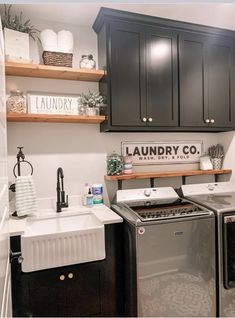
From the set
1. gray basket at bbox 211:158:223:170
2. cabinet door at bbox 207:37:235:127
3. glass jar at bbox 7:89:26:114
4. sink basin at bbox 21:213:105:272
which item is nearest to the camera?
sink basin at bbox 21:213:105:272

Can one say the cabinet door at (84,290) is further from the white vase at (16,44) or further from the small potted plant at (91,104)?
the white vase at (16,44)

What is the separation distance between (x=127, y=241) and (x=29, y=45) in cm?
182

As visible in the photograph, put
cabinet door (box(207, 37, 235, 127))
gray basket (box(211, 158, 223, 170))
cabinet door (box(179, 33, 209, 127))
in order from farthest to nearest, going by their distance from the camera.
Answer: gray basket (box(211, 158, 223, 170))
cabinet door (box(207, 37, 235, 127))
cabinet door (box(179, 33, 209, 127))

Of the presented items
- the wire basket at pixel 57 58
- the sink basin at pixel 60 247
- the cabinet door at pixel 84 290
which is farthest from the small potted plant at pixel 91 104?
the cabinet door at pixel 84 290

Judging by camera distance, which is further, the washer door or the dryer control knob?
the dryer control knob

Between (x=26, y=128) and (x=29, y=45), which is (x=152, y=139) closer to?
(x=26, y=128)

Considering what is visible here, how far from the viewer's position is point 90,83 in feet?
7.43

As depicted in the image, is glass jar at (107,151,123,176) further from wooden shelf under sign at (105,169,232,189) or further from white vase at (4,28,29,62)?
white vase at (4,28,29,62)

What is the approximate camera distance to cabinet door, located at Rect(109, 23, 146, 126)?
2.00 meters

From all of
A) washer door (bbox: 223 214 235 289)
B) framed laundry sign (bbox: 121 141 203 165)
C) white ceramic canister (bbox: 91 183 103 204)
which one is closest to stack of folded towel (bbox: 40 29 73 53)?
framed laundry sign (bbox: 121 141 203 165)

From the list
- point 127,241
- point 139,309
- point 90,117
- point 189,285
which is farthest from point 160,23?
point 139,309

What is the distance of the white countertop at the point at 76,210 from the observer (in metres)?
1.59

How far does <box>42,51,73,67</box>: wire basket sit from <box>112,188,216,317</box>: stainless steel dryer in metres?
1.34

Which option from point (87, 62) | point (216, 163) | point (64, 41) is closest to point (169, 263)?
point (216, 163)
